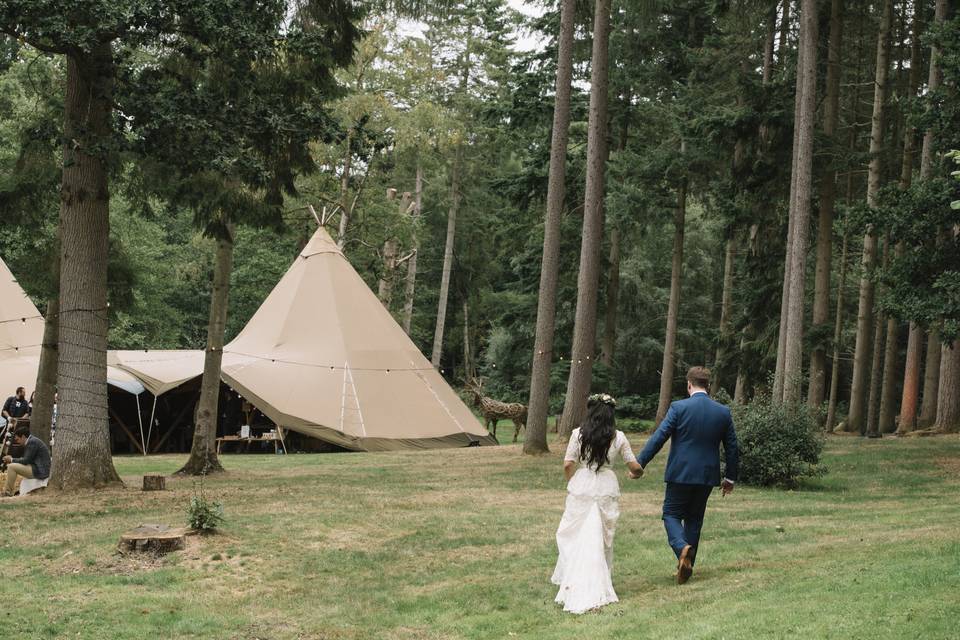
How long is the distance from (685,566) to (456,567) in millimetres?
2150

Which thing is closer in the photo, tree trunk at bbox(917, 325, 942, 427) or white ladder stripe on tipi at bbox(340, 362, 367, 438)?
tree trunk at bbox(917, 325, 942, 427)

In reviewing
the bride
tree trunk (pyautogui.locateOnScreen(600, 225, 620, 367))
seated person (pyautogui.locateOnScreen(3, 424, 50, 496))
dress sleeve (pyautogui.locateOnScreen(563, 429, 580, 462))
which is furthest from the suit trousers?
tree trunk (pyautogui.locateOnScreen(600, 225, 620, 367))

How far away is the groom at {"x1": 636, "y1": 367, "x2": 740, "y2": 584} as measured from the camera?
7034 mm

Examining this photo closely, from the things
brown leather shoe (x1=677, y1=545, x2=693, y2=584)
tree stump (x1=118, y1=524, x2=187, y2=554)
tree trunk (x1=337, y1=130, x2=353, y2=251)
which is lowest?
tree stump (x1=118, y1=524, x2=187, y2=554)

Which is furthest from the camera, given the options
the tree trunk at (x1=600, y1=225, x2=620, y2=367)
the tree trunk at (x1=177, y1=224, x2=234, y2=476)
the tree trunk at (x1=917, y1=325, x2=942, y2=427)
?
the tree trunk at (x1=600, y1=225, x2=620, y2=367)

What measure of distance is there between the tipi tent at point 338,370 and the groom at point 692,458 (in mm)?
15626

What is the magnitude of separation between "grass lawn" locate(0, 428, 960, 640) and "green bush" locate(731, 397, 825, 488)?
38cm

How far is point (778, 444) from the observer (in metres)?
13.5

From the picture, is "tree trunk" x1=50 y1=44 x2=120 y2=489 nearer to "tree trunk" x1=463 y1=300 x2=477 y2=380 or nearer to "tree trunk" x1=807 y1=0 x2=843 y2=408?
"tree trunk" x1=807 y1=0 x2=843 y2=408

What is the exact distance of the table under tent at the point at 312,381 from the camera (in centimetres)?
2259

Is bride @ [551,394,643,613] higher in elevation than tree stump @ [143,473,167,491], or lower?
higher

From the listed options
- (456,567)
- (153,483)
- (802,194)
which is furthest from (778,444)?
(153,483)

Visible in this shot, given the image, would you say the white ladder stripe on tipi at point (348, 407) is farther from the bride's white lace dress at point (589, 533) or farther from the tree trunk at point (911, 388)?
the bride's white lace dress at point (589, 533)

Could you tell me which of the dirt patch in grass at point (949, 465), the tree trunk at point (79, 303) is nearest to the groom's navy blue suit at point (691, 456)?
the tree trunk at point (79, 303)
